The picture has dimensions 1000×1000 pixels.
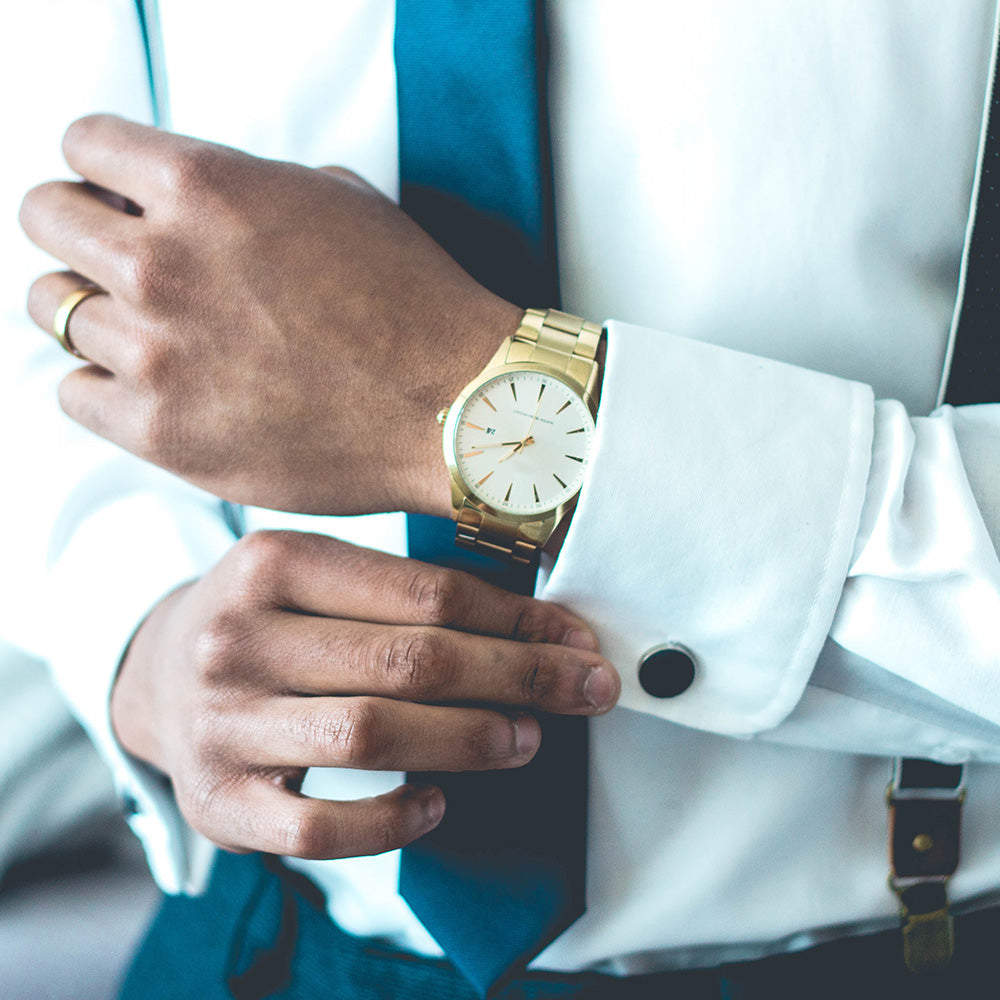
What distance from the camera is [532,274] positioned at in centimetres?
65

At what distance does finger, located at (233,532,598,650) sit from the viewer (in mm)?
554

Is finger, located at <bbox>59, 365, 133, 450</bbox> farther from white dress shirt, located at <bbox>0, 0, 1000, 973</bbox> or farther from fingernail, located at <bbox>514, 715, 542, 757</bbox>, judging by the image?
fingernail, located at <bbox>514, 715, 542, 757</bbox>

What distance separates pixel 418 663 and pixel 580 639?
12 cm

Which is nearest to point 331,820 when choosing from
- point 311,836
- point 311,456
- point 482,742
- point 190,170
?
point 311,836

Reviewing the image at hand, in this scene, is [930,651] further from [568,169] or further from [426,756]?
[568,169]

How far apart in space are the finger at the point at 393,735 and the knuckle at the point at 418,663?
0.7 inches

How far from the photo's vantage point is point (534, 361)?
56 cm

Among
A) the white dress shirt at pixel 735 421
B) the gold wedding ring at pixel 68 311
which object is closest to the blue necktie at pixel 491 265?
the white dress shirt at pixel 735 421

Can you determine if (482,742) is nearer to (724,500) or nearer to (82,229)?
(724,500)

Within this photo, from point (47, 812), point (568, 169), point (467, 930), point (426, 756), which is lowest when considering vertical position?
point (47, 812)

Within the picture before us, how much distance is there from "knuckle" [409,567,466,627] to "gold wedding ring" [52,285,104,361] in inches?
14.1

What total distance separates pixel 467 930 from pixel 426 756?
23 centimetres

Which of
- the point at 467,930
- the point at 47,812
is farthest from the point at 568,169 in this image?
the point at 47,812

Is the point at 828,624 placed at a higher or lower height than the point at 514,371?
lower
